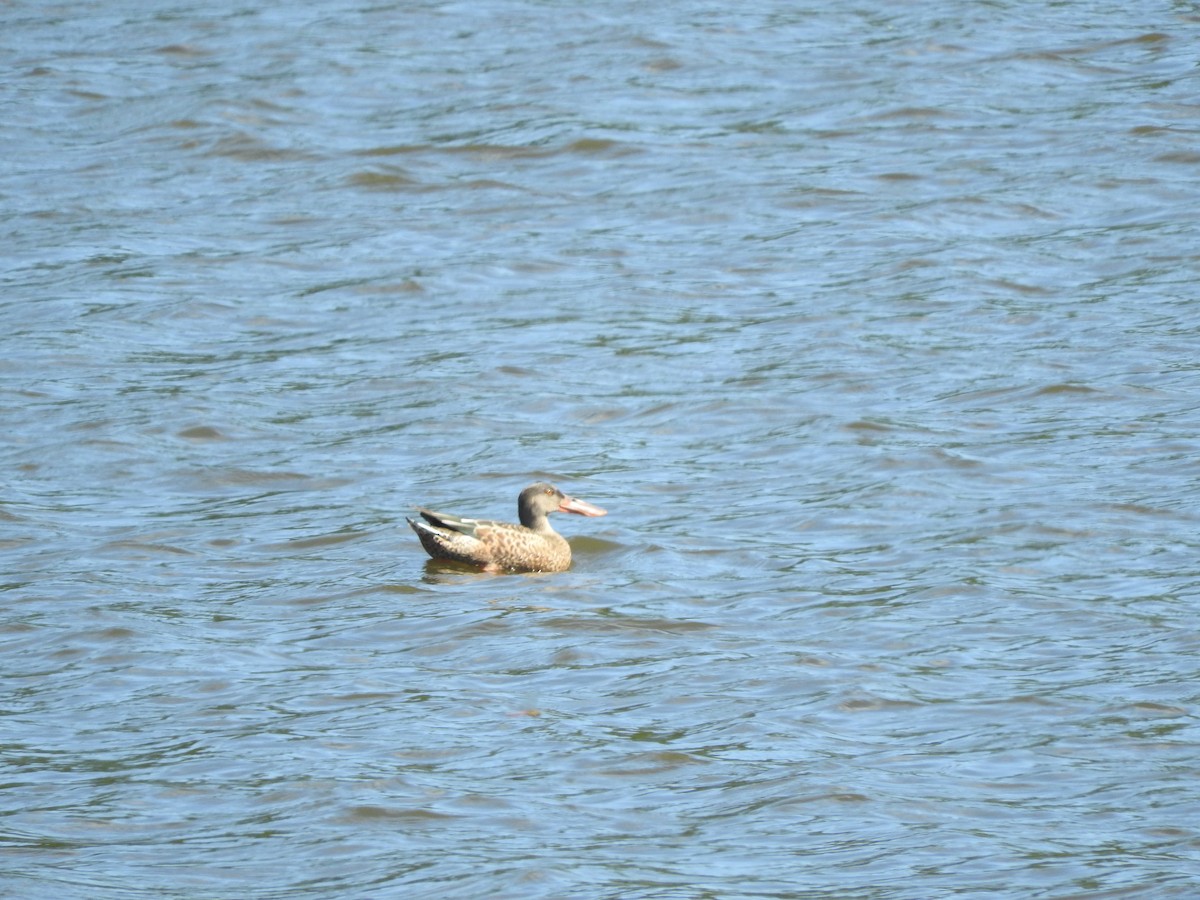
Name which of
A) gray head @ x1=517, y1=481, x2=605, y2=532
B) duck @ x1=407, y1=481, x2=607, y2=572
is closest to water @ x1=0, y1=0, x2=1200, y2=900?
duck @ x1=407, y1=481, x2=607, y2=572

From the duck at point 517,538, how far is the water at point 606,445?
0.16m

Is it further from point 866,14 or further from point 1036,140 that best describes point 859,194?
point 866,14

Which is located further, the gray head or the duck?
the gray head

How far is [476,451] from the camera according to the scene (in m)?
11.9

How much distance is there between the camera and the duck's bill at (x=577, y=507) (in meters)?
10.6

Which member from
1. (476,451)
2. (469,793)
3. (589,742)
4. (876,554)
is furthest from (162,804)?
(476,451)

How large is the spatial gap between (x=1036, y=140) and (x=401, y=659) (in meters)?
9.79

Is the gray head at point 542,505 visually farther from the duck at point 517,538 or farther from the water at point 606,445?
the water at point 606,445

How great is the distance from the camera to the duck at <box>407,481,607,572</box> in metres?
10.1

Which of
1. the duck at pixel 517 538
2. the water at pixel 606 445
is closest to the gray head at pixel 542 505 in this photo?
the duck at pixel 517 538

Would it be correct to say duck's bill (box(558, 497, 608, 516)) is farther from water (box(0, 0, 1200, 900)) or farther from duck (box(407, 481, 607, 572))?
water (box(0, 0, 1200, 900))

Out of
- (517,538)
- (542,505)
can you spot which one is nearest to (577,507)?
(542,505)

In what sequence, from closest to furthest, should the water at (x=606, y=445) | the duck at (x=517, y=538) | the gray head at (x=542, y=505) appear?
1. the water at (x=606, y=445)
2. the duck at (x=517, y=538)
3. the gray head at (x=542, y=505)

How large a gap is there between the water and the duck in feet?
0.51
